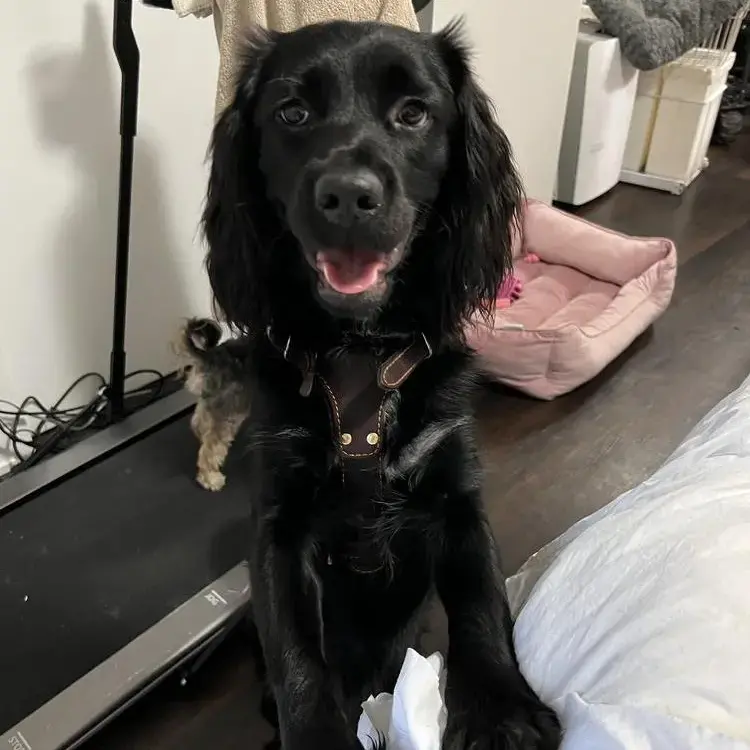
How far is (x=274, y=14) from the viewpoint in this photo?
4.82ft

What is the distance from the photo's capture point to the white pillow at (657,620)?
2.07 feet

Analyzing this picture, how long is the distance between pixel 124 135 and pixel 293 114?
0.74m

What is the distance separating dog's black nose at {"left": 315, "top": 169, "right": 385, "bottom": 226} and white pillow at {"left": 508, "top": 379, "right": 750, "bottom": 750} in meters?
0.46

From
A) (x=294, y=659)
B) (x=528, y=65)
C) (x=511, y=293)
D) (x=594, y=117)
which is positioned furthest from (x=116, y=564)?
(x=594, y=117)

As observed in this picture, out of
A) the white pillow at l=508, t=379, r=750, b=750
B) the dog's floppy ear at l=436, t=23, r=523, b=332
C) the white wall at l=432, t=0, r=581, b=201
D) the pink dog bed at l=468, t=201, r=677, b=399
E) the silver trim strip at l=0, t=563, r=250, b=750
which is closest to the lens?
the white pillow at l=508, t=379, r=750, b=750

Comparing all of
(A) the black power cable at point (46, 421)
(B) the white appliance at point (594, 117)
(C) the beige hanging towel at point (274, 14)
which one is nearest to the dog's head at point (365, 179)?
(C) the beige hanging towel at point (274, 14)

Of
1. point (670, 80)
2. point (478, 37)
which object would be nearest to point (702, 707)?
point (478, 37)

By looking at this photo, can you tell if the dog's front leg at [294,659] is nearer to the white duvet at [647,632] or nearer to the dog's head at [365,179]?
the white duvet at [647,632]

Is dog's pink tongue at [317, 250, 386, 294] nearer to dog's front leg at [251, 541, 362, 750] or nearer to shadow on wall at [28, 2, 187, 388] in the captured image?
dog's front leg at [251, 541, 362, 750]

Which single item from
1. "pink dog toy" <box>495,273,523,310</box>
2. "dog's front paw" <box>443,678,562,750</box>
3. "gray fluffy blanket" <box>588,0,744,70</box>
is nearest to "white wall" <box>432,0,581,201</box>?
"gray fluffy blanket" <box>588,0,744,70</box>

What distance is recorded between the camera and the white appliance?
10.00 ft

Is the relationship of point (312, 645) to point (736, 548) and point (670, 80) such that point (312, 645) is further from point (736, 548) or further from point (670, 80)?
point (670, 80)

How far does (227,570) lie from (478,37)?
1.66 meters

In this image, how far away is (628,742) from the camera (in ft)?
2.05
